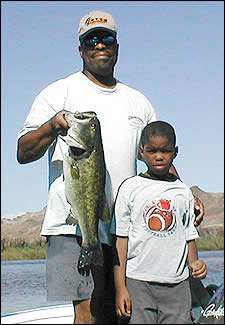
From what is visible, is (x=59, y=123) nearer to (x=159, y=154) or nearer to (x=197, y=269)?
(x=159, y=154)

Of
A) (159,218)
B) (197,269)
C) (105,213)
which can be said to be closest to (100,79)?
(105,213)

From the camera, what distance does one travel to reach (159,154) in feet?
14.9

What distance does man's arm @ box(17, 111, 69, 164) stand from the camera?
165 inches

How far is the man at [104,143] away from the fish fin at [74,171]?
8.3 inches

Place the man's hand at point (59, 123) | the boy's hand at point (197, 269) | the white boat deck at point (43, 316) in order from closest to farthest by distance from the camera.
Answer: the man's hand at point (59, 123)
the boy's hand at point (197, 269)
the white boat deck at point (43, 316)

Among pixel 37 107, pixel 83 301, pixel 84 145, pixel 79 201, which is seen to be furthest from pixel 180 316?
pixel 37 107

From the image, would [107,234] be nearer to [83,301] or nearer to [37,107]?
[83,301]

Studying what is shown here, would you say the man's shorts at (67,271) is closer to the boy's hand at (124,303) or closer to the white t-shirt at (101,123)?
the white t-shirt at (101,123)

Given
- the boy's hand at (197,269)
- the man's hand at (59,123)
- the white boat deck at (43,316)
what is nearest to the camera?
the man's hand at (59,123)

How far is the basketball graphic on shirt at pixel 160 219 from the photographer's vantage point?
439cm

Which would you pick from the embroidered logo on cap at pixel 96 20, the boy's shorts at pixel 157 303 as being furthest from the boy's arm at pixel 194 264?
the embroidered logo on cap at pixel 96 20

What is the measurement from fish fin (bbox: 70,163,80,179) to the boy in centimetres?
39

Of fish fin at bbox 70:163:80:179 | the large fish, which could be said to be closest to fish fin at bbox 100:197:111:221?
the large fish

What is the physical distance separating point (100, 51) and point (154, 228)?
1.21 m
